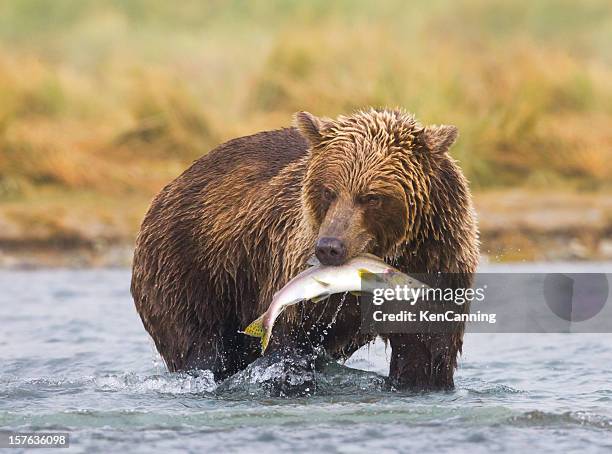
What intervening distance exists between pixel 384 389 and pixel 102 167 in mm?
10181

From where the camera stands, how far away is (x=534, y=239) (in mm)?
16141

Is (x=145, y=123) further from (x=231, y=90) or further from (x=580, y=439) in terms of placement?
(x=580, y=439)

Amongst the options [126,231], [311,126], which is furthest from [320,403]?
[126,231]

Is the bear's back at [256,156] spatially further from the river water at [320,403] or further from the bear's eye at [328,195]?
the river water at [320,403]

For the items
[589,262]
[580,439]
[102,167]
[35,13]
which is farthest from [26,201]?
[580,439]

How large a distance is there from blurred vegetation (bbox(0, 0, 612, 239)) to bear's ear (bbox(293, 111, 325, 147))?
8.88m

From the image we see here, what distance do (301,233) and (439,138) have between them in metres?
0.95

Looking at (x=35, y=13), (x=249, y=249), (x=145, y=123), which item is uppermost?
(x=35, y=13)

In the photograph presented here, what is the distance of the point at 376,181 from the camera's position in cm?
729

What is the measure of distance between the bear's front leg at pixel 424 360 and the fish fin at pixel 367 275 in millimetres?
660

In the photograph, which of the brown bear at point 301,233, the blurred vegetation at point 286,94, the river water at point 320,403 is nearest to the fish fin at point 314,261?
the brown bear at point 301,233

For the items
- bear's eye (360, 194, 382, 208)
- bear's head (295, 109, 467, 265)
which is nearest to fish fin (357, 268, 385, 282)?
bear's head (295, 109, 467, 265)

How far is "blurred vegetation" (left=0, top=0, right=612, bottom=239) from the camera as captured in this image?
17797 mm

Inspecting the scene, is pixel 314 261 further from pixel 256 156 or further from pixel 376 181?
pixel 256 156
